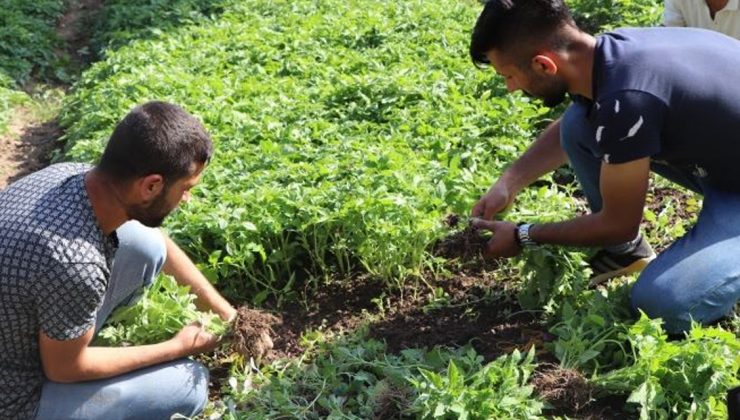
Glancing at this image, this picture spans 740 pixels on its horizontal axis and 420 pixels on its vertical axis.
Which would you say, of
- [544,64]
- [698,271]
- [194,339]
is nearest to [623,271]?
[698,271]

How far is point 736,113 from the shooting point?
3.22m

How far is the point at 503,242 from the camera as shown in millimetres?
3434

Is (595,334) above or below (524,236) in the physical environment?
below

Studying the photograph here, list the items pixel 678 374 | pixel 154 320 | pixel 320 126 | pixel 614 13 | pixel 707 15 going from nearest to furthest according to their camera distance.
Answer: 1. pixel 678 374
2. pixel 154 320
3. pixel 707 15
4. pixel 320 126
5. pixel 614 13

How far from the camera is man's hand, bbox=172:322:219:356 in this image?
10.4ft

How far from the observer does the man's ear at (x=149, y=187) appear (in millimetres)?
2776

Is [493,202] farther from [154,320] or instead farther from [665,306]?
[154,320]

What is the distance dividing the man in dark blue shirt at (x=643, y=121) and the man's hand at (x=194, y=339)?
109 cm

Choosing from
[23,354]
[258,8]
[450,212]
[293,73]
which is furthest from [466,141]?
[258,8]

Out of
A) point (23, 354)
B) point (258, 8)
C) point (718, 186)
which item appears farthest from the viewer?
point (258, 8)

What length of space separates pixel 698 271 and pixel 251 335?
162cm

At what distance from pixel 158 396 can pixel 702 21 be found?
306 centimetres

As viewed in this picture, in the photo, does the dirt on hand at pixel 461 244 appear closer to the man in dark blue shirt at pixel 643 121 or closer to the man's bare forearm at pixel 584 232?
the man in dark blue shirt at pixel 643 121

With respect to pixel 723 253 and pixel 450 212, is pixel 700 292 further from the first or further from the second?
pixel 450 212
